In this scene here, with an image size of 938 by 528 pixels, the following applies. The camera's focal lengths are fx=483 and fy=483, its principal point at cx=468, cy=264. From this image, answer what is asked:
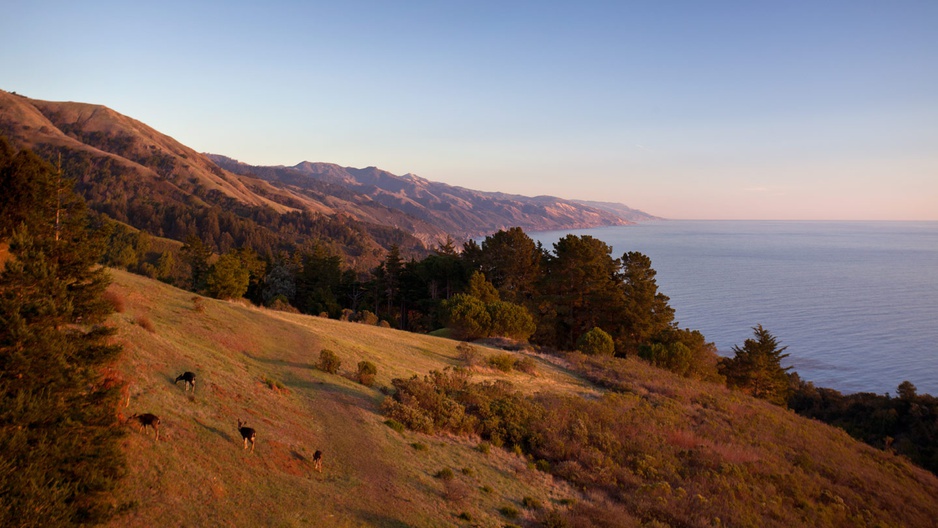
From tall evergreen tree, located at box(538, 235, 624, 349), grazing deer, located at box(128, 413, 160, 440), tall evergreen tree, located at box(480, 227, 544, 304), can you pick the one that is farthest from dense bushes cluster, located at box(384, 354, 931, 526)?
tall evergreen tree, located at box(480, 227, 544, 304)

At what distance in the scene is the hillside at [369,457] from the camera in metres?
10.4

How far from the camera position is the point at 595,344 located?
4334 cm

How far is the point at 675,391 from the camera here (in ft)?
105

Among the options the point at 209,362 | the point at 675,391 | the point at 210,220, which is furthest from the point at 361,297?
the point at 210,220

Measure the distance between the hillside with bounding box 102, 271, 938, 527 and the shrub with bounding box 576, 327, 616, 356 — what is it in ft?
45.5

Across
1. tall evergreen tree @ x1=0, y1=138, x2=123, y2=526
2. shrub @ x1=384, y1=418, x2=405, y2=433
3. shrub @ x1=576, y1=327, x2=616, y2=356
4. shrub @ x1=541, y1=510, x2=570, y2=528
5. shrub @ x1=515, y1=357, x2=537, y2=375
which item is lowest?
shrub @ x1=576, y1=327, x2=616, y2=356

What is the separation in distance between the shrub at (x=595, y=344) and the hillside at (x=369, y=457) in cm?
1387

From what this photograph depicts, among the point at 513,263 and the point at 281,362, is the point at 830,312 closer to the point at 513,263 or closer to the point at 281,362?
the point at 513,263

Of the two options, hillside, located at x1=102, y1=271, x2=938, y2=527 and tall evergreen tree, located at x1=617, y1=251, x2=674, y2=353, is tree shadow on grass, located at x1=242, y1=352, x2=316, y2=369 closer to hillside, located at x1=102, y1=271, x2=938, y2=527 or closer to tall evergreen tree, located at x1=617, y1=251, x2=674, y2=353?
→ hillside, located at x1=102, y1=271, x2=938, y2=527

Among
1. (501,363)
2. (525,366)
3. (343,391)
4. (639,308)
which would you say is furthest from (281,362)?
(639,308)

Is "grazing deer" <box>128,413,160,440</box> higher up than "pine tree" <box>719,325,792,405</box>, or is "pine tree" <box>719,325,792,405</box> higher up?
"grazing deer" <box>128,413,160,440</box>

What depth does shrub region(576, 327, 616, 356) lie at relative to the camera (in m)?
43.2

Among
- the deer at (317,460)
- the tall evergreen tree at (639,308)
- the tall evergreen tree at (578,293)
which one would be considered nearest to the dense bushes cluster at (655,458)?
the deer at (317,460)

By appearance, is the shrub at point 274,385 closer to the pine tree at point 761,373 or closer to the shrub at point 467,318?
the shrub at point 467,318
